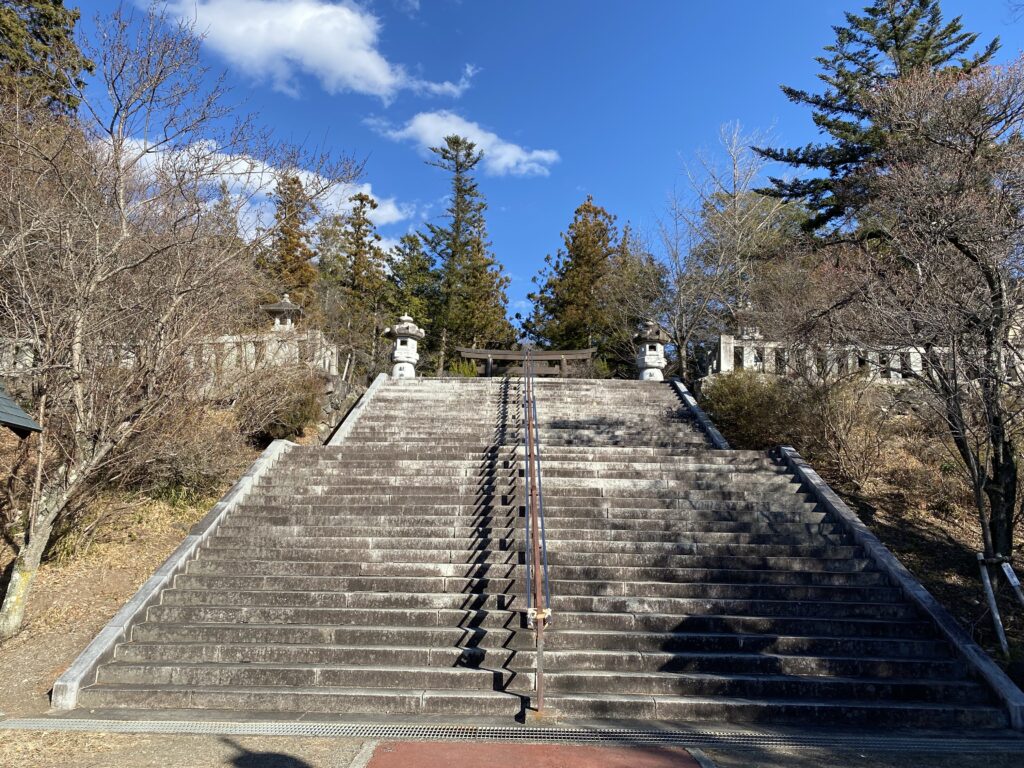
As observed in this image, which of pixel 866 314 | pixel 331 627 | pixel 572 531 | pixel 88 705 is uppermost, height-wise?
pixel 866 314

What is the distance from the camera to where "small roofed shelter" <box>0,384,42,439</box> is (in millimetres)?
4960

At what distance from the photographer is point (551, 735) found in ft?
15.5

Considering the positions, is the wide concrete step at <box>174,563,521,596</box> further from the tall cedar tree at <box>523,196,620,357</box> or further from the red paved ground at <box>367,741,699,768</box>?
the tall cedar tree at <box>523,196,620,357</box>

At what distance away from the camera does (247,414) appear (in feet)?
36.8

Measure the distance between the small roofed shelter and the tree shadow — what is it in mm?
3164

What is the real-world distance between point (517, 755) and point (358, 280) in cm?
2624

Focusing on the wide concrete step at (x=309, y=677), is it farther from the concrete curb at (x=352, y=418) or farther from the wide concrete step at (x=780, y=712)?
the concrete curb at (x=352, y=418)

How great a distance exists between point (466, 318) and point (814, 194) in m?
14.7

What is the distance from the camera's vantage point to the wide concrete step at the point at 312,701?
17.0 ft

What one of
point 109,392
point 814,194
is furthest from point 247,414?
point 814,194

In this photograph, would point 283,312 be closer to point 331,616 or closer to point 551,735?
point 331,616

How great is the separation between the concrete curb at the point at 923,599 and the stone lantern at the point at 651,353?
23.3 feet

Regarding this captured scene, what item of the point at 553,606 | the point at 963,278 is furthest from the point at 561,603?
the point at 963,278

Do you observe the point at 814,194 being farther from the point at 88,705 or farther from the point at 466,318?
the point at 88,705
